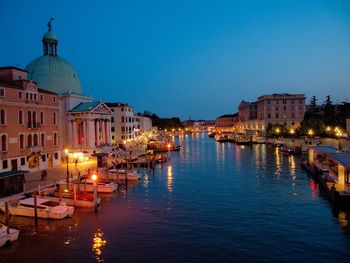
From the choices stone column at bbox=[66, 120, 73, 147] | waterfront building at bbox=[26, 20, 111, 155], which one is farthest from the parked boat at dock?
stone column at bbox=[66, 120, 73, 147]

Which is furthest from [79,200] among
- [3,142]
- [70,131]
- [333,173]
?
[70,131]

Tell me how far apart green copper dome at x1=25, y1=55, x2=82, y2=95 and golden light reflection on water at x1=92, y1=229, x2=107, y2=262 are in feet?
166

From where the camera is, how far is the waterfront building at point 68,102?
2785 inches

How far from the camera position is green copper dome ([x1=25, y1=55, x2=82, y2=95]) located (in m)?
70.1

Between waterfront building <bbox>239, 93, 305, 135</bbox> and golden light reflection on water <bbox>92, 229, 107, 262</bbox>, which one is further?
waterfront building <bbox>239, 93, 305, 135</bbox>

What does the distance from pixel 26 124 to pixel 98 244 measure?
27.1 m

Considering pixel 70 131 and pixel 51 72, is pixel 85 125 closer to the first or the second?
pixel 70 131

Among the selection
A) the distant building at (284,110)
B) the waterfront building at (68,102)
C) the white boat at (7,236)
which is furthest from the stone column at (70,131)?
the distant building at (284,110)

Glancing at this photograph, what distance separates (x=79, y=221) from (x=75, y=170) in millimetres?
21314

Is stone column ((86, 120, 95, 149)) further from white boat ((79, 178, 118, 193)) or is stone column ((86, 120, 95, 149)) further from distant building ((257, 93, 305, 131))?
distant building ((257, 93, 305, 131))

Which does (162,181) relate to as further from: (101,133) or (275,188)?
(101,133)

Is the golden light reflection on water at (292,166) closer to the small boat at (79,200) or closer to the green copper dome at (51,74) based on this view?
the small boat at (79,200)

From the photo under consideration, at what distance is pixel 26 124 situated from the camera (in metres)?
45.8

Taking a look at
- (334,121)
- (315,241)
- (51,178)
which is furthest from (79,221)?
(334,121)
